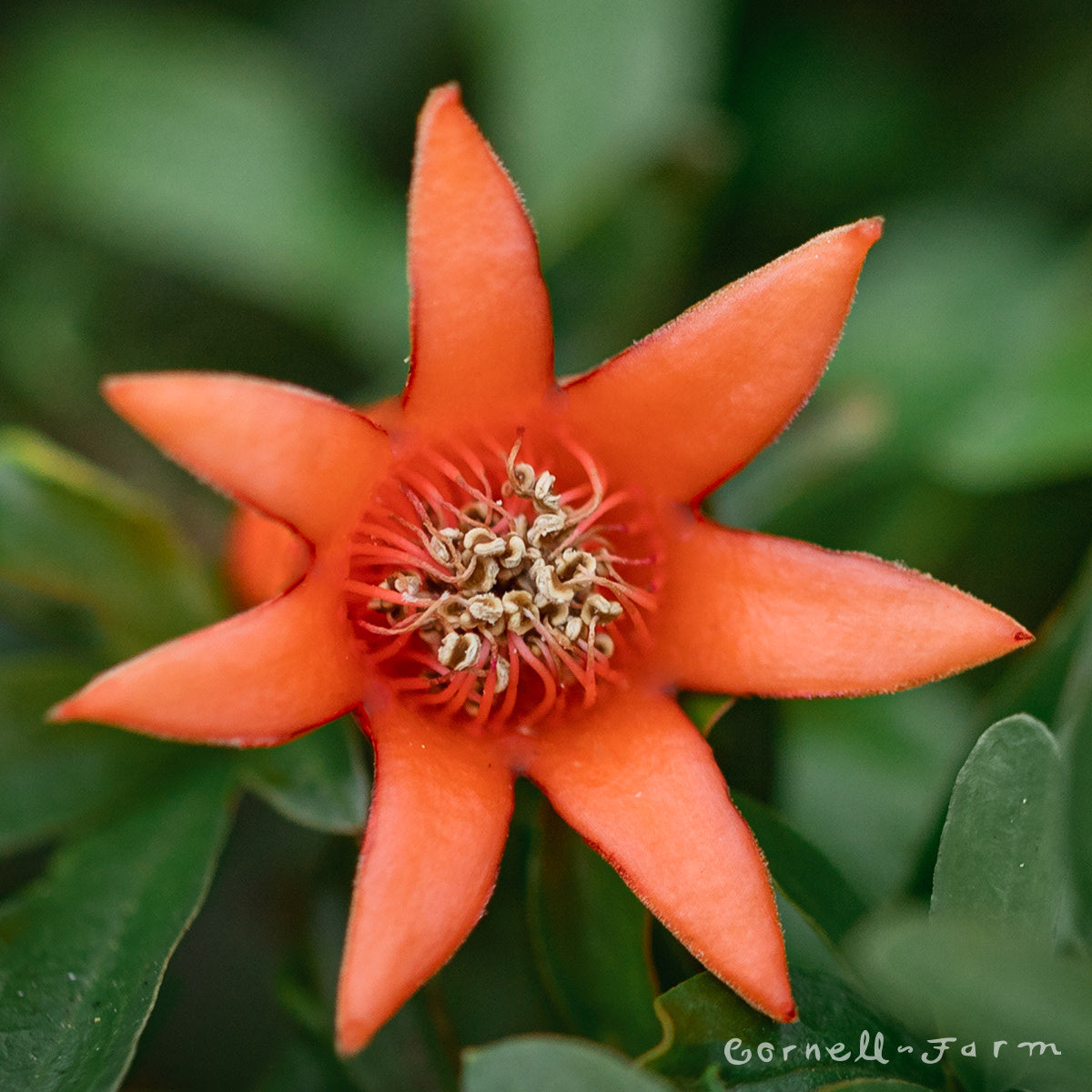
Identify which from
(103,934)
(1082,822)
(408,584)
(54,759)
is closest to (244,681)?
(408,584)

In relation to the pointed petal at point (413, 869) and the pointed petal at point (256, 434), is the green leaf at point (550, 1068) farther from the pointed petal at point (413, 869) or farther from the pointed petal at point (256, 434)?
the pointed petal at point (256, 434)

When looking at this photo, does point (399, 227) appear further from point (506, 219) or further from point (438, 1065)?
point (438, 1065)

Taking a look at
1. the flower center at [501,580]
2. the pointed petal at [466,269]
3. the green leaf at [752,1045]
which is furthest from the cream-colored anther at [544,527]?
the green leaf at [752,1045]

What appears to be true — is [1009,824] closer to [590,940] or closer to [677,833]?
[677,833]

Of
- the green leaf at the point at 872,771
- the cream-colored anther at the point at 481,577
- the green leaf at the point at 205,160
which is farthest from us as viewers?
the green leaf at the point at 205,160

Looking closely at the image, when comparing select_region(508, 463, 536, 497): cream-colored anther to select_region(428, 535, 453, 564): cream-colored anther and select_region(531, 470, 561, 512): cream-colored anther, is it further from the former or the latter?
select_region(428, 535, 453, 564): cream-colored anther

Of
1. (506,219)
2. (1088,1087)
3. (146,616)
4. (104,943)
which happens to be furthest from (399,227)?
(1088,1087)
